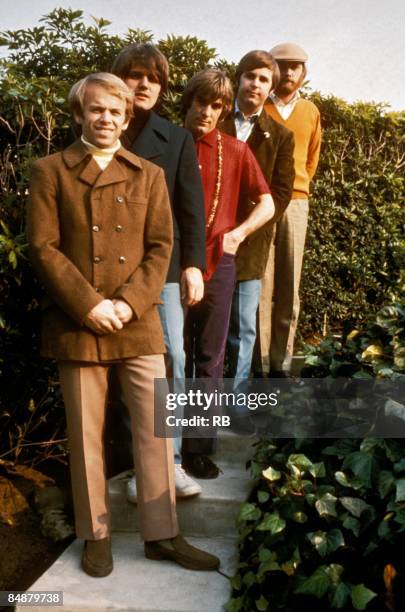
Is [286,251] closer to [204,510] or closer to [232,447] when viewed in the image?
[232,447]

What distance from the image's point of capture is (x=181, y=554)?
9.25ft

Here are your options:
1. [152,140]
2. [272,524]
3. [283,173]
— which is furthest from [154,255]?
[283,173]

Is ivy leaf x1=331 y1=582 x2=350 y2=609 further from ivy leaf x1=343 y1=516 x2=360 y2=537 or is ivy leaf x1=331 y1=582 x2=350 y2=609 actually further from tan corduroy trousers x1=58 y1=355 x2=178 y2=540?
tan corduroy trousers x1=58 y1=355 x2=178 y2=540

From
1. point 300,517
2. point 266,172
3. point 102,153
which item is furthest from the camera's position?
point 266,172

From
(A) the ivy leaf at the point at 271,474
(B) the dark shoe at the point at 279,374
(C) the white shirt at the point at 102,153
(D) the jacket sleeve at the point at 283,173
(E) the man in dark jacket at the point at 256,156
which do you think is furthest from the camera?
(B) the dark shoe at the point at 279,374

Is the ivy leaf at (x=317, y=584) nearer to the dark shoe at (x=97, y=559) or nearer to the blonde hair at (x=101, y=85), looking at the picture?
the dark shoe at (x=97, y=559)

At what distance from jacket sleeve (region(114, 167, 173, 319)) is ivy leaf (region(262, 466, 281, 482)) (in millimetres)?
833

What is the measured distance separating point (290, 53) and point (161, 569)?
3011 mm

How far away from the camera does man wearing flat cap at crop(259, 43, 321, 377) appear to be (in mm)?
4285

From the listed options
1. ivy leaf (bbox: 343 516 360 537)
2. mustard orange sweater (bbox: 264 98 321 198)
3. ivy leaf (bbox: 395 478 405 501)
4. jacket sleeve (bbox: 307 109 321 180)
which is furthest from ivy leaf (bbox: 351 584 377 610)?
jacket sleeve (bbox: 307 109 321 180)

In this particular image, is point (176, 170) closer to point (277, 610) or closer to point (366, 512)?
point (366, 512)

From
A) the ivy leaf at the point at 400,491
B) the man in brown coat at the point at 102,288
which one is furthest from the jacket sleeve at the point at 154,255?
the ivy leaf at the point at 400,491

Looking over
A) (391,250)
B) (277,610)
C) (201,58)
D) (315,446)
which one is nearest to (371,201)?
(391,250)

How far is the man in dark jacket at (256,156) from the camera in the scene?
3492 mm
